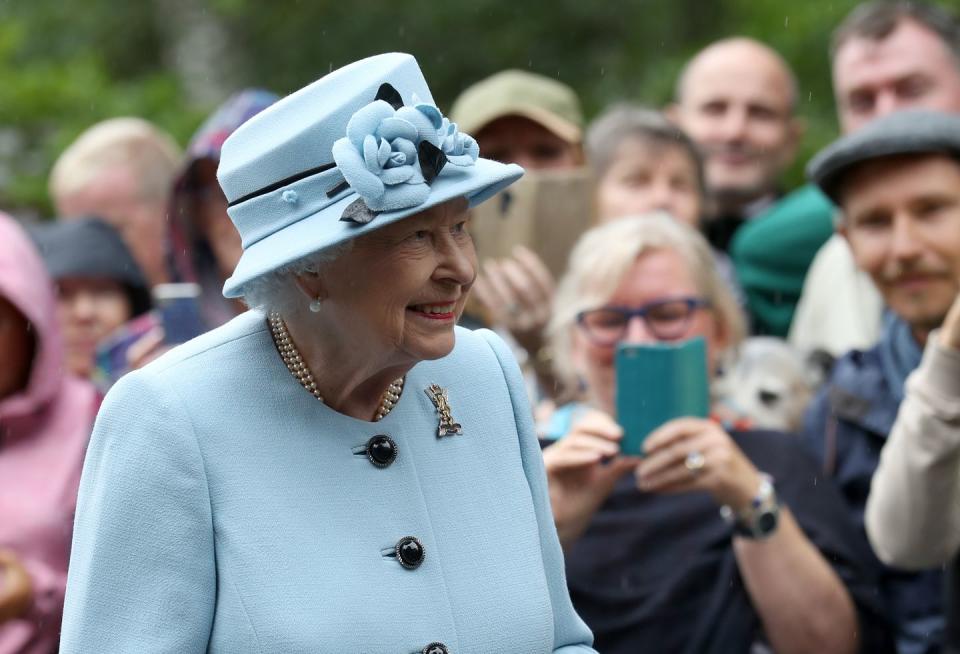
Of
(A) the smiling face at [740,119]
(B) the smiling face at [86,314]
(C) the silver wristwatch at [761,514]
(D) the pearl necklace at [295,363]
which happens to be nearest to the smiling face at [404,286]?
(D) the pearl necklace at [295,363]

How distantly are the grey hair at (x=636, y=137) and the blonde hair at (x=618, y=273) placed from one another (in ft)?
3.04

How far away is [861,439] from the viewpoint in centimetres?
430

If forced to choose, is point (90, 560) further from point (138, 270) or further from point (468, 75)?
point (468, 75)

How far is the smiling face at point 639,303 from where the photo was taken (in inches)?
165

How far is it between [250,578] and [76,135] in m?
7.14

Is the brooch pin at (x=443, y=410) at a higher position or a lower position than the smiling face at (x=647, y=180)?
lower

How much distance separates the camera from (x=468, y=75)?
45.8 ft

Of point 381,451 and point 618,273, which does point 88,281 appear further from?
point 381,451

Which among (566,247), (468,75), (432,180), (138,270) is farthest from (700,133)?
(468,75)

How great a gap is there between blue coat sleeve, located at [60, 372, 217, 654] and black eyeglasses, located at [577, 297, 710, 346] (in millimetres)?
1880

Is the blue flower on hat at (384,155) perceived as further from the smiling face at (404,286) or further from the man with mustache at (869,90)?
the man with mustache at (869,90)

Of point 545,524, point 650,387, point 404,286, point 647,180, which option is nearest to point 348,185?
point 404,286

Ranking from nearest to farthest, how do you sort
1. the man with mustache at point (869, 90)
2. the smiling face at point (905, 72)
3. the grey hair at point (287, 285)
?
the grey hair at point (287, 285), the man with mustache at point (869, 90), the smiling face at point (905, 72)

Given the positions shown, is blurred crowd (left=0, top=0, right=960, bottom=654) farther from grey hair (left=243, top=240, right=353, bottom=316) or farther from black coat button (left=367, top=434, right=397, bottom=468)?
grey hair (left=243, top=240, right=353, bottom=316)
